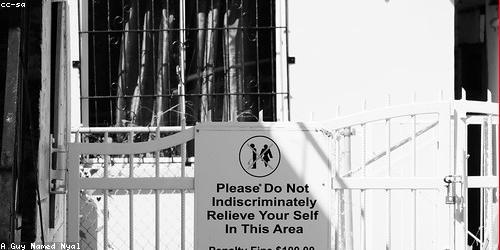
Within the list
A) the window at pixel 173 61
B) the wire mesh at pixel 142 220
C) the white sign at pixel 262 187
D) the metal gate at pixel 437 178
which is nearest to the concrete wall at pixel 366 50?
the window at pixel 173 61

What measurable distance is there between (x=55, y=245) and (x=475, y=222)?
568 cm

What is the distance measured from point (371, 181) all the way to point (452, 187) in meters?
0.56

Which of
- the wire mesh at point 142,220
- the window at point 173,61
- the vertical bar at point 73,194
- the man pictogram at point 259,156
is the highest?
the window at point 173,61

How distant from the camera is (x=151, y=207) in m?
8.97

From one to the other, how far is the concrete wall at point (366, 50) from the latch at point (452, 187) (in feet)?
8.51

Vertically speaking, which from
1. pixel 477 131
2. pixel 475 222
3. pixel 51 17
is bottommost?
pixel 475 222

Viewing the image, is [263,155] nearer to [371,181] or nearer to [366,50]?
[371,181]

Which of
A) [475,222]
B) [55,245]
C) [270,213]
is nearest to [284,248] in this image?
[270,213]

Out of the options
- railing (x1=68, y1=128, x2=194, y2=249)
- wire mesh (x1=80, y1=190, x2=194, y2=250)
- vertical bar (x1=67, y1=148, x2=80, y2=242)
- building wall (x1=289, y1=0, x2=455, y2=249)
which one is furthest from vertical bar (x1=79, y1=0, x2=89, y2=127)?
vertical bar (x1=67, y1=148, x2=80, y2=242)

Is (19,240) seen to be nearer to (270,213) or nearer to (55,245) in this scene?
(55,245)

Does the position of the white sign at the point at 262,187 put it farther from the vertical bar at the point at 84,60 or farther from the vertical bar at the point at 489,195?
the vertical bar at the point at 84,60

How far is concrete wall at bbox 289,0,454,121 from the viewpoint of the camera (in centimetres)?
927

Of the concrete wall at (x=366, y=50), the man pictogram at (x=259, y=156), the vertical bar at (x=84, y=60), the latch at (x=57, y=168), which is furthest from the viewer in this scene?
the vertical bar at (x=84, y=60)

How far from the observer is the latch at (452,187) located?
6.72m
